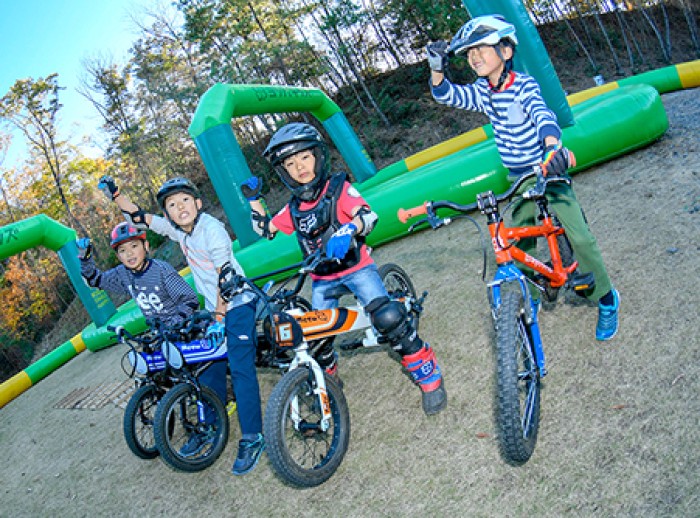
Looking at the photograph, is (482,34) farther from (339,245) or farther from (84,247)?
(84,247)

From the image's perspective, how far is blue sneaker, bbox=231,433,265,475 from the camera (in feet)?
10.5

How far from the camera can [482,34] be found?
3.14 m

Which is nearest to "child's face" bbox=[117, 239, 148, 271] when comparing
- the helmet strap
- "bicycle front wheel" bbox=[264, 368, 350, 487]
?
"bicycle front wheel" bbox=[264, 368, 350, 487]

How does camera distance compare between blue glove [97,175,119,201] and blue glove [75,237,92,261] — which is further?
blue glove [97,175,119,201]

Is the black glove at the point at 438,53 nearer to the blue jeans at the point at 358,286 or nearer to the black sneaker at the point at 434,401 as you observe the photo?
the blue jeans at the point at 358,286

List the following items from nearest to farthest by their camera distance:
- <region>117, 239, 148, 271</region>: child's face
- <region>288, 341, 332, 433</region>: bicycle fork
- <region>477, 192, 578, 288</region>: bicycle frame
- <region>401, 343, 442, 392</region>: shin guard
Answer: <region>477, 192, 578, 288</region>: bicycle frame
<region>288, 341, 332, 433</region>: bicycle fork
<region>401, 343, 442, 392</region>: shin guard
<region>117, 239, 148, 271</region>: child's face

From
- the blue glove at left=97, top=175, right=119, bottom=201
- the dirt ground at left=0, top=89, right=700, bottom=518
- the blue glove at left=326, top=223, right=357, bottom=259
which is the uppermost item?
the blue glove at left=97, top=175, right=119, bottom=201

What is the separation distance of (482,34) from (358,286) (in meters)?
1.78

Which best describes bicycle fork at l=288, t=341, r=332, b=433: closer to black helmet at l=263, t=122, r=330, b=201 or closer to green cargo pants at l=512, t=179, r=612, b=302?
black helmet at l=263, t=122, r=330, b=201

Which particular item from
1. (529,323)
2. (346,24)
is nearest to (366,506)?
(529,323)

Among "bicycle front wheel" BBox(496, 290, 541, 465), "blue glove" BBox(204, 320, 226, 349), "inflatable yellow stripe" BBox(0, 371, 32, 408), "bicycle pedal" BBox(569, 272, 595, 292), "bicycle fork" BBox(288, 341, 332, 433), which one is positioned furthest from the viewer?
"inflatable yellow stripe" BBox(0, 371, 32, 408)

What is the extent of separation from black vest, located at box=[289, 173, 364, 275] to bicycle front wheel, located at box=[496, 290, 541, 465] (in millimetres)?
1162

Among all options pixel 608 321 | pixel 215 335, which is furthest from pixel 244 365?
pixel 608 321

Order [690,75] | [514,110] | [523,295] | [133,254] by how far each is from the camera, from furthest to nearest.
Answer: [690,75] → [133,254] → [514,110] → [523,295]
